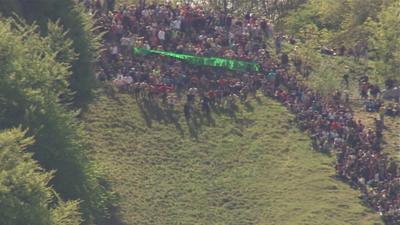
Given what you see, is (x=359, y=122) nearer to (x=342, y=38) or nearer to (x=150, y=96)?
(x=150, y=96)

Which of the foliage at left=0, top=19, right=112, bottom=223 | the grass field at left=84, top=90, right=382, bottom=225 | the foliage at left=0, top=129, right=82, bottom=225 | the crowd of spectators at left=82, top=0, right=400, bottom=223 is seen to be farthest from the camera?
the crowd of spectators at left=82, top=0, right=400, bottom=223

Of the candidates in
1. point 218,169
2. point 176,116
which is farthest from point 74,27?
point 218,169

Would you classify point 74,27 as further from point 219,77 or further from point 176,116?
point 219,77

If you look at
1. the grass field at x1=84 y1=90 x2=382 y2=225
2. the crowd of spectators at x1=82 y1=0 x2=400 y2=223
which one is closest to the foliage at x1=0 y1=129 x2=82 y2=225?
the grass field at x1=84 y1=90 x2=382 y2=225

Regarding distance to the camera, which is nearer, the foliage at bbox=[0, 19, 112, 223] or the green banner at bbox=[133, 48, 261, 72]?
the foliage at bbox=[0, 19, 112, 223]

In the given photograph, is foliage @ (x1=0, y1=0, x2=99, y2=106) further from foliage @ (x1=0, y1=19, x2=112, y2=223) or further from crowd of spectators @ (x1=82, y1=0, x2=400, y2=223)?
crowd of spectators @ (x1=82, y1=0, x2=400, y2=223)

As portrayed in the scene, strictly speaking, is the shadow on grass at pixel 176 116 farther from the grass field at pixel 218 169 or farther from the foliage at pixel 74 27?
the foliage at pixel 74 27
